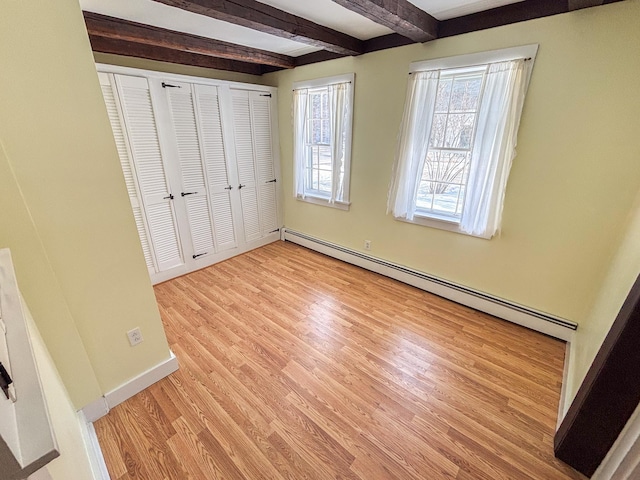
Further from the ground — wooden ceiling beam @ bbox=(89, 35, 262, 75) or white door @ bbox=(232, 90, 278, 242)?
wooden ceiling beam @ bbox=(89, 35, 262, 75)

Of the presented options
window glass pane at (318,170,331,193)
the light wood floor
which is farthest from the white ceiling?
the light wood floor

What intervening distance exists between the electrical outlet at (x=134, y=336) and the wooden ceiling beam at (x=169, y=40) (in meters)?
2.21

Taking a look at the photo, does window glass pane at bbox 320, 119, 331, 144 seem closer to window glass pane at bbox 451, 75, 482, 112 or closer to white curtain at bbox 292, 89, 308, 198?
white curtain at bbox 292, 89, 308, 198

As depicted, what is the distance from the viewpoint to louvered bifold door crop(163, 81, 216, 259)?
2740 mm

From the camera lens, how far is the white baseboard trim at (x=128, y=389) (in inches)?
59.7

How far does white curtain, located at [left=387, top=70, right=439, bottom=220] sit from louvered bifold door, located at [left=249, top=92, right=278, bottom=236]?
5.85 feet

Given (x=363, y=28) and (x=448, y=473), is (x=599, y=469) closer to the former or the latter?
(x=448, y=473)

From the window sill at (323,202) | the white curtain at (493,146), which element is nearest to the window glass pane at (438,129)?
the white curtain at (493,146)

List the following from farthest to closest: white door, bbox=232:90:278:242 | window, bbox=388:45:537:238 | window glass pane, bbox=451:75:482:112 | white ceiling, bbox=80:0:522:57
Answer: white door, bbox=232:90:278:242 → window glass pane, bbox=451:75:482:112 → window, bbox=388:45:537:238 → white ceiling, bbox=80:0:522:57

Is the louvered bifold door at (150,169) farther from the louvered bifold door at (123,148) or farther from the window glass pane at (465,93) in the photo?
the window glass pane at (465,93)

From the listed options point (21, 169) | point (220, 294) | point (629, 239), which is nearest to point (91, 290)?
point (21, 169)

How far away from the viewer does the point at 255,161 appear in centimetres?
354

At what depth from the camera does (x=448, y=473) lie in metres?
1.31

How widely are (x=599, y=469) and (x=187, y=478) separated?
1902 millimetres
